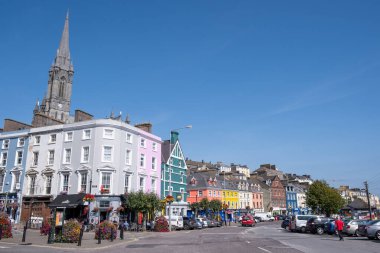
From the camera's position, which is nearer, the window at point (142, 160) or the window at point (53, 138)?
the window at point (53, 138)

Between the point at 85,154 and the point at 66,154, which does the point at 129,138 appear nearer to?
the point at 85,154

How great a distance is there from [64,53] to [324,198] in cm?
11253

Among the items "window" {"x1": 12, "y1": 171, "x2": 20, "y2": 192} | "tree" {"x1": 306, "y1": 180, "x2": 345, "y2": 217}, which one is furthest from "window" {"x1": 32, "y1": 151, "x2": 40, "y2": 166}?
"tree" {"x1": 306, "y1": 180, "x2": 345, "y2": 217}

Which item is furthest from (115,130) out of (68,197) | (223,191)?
(223,191)

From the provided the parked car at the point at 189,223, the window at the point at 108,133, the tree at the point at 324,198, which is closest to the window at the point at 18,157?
the window at the point at 108,133

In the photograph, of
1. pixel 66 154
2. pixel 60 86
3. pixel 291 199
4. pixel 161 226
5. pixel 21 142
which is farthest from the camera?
pixel 60 86

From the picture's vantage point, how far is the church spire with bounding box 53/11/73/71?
13762cm

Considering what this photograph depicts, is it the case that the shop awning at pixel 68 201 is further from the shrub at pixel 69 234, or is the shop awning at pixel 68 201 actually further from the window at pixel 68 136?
the shrub at pixel 69 234

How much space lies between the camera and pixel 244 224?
55.3m

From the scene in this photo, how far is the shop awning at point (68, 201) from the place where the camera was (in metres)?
38.2

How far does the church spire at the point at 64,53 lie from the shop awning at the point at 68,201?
10771cm

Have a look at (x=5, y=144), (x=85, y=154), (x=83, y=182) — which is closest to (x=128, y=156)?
(x=85, y=154)

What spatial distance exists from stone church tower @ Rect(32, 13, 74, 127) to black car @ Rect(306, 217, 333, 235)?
110633 mm

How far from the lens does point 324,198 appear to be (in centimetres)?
7419
